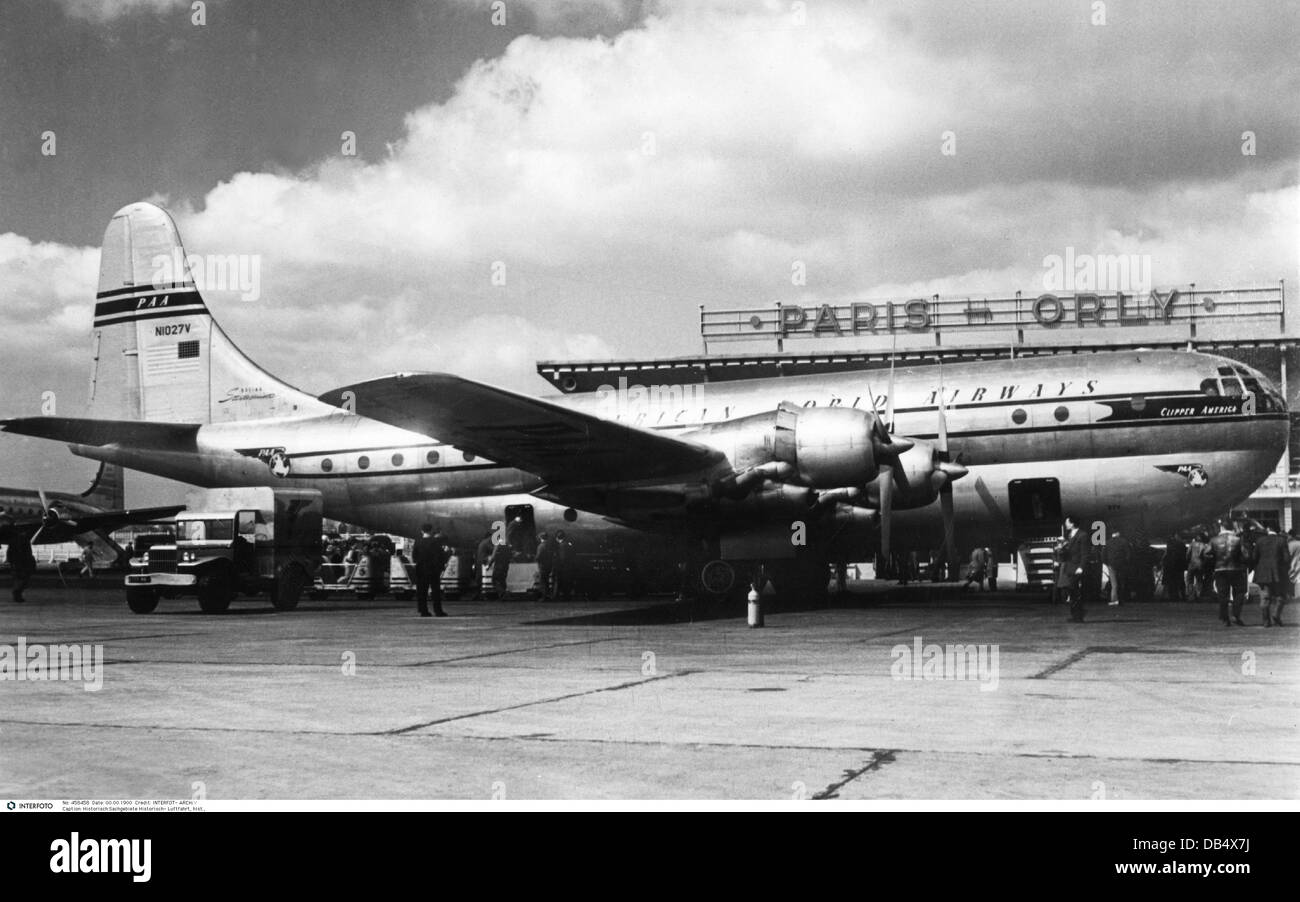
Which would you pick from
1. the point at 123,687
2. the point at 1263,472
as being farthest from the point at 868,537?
the point at 123,687

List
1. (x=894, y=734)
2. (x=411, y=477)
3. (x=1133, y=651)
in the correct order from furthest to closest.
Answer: (x=411, y=477) < (x=1133, y=651) < (x=894, y=734)

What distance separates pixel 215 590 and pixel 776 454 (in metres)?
11.3

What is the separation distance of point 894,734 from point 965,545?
1690 centimetres

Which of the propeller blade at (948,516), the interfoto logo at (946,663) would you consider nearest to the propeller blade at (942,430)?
the propeller blade at (948,516)

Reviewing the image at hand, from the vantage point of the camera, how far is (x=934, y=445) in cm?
2264

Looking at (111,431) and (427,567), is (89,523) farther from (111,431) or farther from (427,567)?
(427,567)

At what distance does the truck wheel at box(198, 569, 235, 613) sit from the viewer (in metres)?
22.8

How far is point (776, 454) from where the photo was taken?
20.6 metres

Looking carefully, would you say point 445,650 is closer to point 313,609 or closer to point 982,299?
point 313,609

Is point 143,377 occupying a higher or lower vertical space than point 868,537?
higher

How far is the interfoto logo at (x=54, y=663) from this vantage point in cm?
1195

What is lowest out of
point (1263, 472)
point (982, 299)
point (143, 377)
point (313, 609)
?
point (313, 609)

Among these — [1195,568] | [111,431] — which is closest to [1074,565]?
[1195,568]
